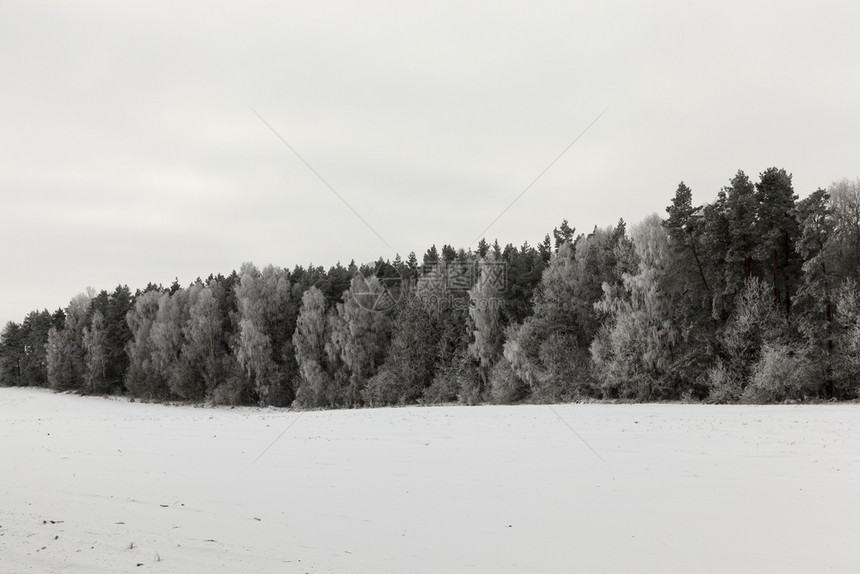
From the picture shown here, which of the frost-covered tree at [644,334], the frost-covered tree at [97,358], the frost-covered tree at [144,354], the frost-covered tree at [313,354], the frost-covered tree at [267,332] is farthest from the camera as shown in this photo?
the frost-covered tree at [97,358]

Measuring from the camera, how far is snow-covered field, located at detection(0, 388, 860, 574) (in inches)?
314

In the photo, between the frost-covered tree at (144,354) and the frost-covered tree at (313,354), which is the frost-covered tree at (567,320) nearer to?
the frost-covered tree at (313,354)

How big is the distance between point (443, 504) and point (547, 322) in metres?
42.0

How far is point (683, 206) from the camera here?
150ft

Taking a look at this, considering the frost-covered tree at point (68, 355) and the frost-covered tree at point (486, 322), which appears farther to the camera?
the frost-covered tree at point (68, 355)

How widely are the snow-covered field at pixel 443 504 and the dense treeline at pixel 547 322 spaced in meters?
21.8

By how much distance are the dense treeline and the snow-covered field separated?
21761mm

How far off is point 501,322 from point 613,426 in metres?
32.5

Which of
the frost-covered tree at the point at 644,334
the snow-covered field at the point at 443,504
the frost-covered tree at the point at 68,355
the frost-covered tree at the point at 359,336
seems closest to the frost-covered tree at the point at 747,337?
the frost-covered tree at the point at 644,334

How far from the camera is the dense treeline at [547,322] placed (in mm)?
38844

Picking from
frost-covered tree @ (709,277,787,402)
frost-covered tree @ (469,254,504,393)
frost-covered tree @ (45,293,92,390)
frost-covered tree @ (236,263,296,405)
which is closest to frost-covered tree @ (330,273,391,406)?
frost-covered tree @ (236,263,296,405)

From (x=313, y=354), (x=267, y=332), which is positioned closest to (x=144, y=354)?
(x=267, y=332)

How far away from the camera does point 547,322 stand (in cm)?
5184

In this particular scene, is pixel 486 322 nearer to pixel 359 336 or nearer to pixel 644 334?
pixel 359 336
